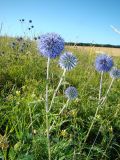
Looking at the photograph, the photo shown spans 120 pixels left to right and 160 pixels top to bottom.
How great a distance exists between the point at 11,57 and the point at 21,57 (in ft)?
0.59

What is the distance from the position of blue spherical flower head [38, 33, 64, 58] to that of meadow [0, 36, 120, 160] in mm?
346

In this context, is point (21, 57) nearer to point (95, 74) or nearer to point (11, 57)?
point (11, 57)

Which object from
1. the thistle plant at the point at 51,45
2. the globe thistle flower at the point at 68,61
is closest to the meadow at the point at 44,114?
the globe thistle flower at the point at 68,61

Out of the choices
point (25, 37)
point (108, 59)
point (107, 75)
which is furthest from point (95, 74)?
point (108, 59)

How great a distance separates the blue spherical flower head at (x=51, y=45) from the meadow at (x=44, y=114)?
1.13ft

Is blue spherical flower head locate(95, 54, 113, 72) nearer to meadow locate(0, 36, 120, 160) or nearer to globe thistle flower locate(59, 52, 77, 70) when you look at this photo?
meadow locate(0, 36, 120, 160)

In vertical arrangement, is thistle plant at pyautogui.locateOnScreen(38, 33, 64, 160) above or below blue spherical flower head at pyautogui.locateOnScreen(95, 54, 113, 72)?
above

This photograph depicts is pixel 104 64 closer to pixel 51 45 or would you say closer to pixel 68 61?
pixel 68 61

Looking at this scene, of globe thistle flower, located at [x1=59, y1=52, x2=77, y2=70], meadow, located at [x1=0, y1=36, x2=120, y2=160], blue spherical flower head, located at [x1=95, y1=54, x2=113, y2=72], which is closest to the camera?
meadow, located at [x1=0, y1=36, x2=120, y2=160]

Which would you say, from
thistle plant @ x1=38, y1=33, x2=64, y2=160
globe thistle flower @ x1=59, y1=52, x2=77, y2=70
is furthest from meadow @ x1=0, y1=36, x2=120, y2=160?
thistle plant @ x1=38, y1=33, x2=64, y2=160

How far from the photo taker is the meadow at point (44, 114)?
268 centimetres

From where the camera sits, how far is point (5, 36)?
7762mm

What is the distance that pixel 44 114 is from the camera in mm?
2537

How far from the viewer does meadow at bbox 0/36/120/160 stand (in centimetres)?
268
